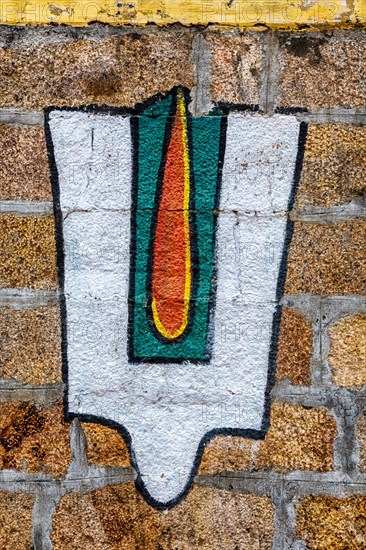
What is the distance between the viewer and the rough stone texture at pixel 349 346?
135cm

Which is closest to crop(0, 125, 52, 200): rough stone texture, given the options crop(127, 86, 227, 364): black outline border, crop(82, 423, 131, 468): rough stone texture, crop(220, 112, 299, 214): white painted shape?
crop(127, 86, 227, 364): black outline border

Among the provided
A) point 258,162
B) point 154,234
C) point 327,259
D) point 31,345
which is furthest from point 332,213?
point 31,345

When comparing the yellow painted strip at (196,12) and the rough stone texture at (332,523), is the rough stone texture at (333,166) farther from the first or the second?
the rough stone texture at (332,523)

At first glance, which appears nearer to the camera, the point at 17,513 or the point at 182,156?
the point at 182,156

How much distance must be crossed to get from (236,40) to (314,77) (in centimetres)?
19

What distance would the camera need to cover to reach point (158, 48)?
1.29 metres

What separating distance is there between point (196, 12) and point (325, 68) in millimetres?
313

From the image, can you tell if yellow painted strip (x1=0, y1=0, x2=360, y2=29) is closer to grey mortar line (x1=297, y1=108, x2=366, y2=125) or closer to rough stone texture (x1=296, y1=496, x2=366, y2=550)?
grey mortar line (x1=297, y1=108, x2=366, y2=125)

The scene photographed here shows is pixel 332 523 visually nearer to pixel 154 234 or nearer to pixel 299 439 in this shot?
pixel 299 439

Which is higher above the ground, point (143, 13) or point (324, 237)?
point (143, 13)

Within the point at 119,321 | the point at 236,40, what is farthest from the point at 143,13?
the point at 119,321

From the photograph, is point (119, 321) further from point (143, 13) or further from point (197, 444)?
point (143, 13)

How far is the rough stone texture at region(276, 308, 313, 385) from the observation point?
1.35 metres

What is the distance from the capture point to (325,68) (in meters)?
1.29
